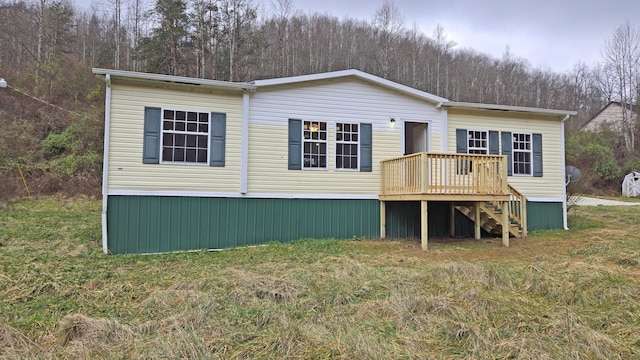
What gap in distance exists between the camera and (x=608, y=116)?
31906 mm

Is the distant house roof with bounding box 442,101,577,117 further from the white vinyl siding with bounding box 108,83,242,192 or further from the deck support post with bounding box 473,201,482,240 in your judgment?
the white vinyl siding with bounding box 108,83,242,192

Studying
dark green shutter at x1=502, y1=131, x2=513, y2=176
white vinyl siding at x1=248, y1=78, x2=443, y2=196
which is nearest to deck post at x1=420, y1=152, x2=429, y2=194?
white vinyl siding at x1=248, y1=78, x2=443, y2=196

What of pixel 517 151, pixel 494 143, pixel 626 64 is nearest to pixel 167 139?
pixel 494 143

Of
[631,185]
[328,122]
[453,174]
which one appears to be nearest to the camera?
[453,174]

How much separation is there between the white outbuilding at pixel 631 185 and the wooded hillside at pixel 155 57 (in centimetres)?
828

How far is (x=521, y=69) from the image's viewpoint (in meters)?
32.8

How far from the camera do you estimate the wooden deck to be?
8.25 meters

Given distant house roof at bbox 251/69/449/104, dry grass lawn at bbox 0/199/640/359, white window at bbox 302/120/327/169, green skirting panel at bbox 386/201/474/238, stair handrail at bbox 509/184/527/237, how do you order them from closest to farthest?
dry grass lawn at bbox 0/199/640/359 < distant house roof at bbox 251/69/449/104 < white window at bbox 302/120/327/169 < stair handrail at bbox 509/184/527/237 < green skirting panel at bbox 386/201/474/238

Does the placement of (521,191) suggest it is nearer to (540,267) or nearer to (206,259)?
(540,267)

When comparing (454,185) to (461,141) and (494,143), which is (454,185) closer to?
(461,141)

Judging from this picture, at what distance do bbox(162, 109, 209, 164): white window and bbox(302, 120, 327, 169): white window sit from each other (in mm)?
2289

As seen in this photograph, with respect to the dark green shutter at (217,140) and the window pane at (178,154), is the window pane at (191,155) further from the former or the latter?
the dark green shutter at (217,140)

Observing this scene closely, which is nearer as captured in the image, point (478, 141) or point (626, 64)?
point (478, 141)

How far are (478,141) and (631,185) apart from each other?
18393mm
